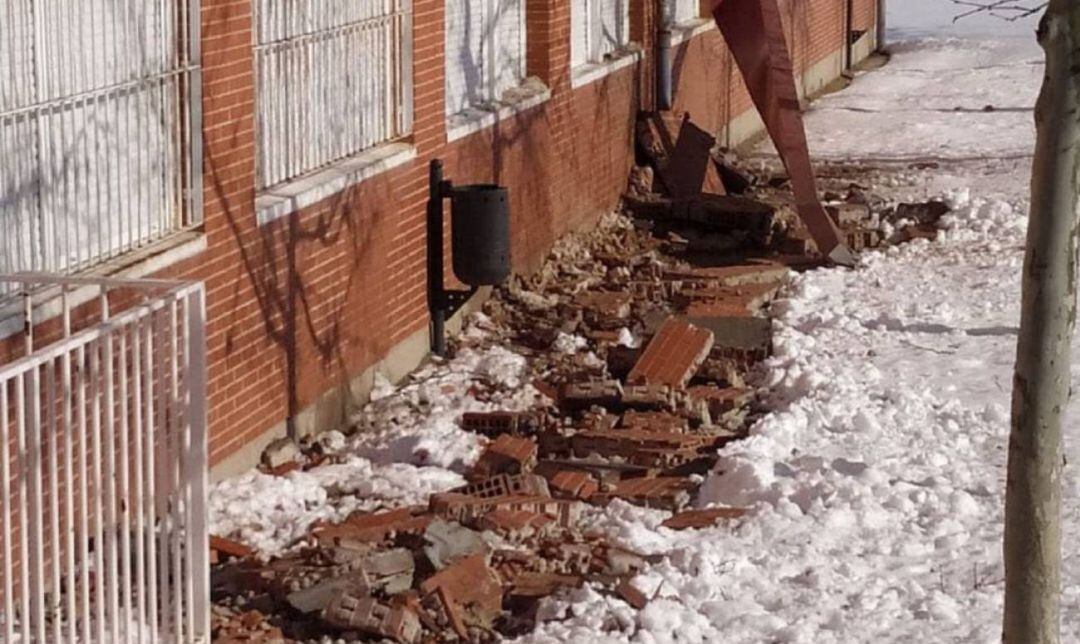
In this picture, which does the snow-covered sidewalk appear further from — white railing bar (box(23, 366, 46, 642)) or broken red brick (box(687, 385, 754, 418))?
white railing bar (box(23, 366, 46, 642))

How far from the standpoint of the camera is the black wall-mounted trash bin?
12867 millimetres

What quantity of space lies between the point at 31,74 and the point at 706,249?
9641mm

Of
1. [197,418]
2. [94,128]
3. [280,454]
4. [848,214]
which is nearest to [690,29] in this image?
[848,214]

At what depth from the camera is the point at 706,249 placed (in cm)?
1730

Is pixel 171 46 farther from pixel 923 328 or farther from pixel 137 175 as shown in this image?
pixel 923 328

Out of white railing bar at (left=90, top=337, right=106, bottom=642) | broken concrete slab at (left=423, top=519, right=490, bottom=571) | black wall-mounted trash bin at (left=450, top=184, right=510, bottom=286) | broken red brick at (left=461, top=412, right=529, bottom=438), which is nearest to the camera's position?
white railing bar at (left=90, top=337, right=106, bottom=642)

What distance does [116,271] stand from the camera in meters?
8.95

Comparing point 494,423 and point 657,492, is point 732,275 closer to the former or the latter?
point 494,423

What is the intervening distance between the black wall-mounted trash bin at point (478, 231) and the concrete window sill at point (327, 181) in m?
0.46

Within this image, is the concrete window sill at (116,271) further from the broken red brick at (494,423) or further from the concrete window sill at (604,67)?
the concrete window sill at (604,67)

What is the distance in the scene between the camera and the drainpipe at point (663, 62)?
64.6 ft

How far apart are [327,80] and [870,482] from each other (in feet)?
13.5

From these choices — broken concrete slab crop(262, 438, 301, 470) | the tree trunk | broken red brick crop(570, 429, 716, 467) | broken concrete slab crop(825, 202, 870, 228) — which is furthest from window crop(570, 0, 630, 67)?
the tree trunk

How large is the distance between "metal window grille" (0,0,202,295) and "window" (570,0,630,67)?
769cm
